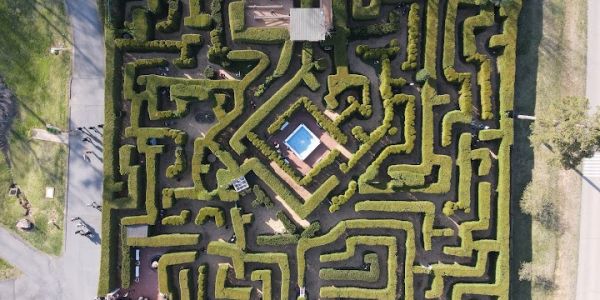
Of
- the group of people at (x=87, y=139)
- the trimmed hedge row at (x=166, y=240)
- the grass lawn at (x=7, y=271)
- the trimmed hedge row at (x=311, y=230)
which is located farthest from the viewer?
the grass lawn at (x=7, y=271)

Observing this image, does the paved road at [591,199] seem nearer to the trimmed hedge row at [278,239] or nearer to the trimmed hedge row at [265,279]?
the trimmed hedge row at [278,239]

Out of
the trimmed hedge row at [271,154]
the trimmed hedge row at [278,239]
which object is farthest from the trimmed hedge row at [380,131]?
the trimmed hedge row at [278,239]

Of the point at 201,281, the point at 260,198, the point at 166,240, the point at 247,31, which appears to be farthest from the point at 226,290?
the point at 247,31

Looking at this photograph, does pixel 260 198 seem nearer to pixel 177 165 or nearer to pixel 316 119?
pixel 177 165

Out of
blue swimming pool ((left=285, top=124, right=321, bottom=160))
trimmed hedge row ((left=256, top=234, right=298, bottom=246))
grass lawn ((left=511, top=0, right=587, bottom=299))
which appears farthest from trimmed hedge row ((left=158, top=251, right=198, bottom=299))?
grass lawn ((left=511, top=0, right=587, bottom=299))

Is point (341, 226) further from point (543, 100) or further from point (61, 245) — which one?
point (61, 245)

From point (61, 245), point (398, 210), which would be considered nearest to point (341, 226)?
point (398, 210)

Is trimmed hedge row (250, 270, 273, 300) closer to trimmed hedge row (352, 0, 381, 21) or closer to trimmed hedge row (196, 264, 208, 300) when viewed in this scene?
trimmed hedge row (196, 264, 208, 300)
